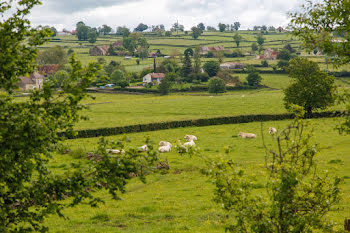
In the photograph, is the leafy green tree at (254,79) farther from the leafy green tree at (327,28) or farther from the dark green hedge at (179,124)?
the leafy green tree at (327,28)

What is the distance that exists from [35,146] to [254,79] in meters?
110

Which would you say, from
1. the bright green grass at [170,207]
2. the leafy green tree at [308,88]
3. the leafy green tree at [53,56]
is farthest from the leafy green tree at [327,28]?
the leafy green tree at [53,56]

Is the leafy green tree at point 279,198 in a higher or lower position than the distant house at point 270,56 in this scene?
lower

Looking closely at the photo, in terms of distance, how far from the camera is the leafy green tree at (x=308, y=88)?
6156 cm

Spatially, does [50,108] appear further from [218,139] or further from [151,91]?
[151,91]

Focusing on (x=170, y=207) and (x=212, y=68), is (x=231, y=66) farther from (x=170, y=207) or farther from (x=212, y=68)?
(x=170, y=207)

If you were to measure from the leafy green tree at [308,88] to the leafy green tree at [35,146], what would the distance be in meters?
53.6

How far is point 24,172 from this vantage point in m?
10.7

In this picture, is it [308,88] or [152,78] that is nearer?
[308,88]

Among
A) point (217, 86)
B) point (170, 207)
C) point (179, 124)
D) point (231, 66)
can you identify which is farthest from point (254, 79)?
point (170, 207)

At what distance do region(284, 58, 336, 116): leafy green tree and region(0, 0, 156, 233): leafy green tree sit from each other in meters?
53.6

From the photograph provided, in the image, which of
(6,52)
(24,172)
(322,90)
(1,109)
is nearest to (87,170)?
(24,172)

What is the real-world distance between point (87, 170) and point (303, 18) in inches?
462

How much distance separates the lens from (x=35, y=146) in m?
10.1
